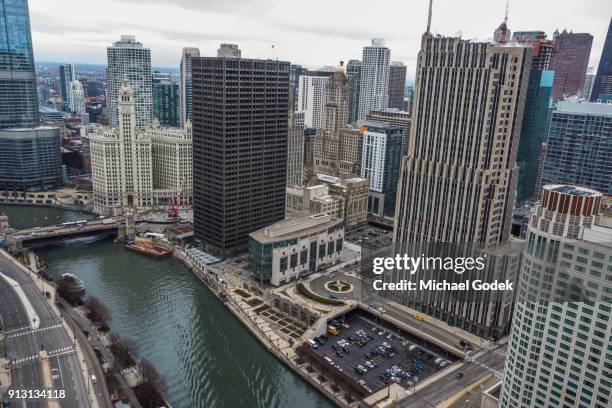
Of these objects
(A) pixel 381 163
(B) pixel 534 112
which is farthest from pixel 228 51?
(B) pixel 534 112

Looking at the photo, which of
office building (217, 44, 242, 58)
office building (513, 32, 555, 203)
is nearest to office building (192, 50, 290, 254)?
office building (217, 44, 242, 58)

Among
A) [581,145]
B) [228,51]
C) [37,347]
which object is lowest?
[37,347]

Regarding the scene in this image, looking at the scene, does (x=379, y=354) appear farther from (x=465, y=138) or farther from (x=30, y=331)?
(x=30, y=331)

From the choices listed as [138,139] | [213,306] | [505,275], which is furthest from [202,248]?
[505,275]

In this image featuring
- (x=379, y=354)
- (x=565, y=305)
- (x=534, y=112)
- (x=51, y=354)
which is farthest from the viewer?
(x=534, y=112)

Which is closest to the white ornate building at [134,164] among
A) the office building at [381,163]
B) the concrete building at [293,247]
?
the office building at [381,163]

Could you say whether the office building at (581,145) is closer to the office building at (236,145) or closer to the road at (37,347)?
the office building at (236,145)
